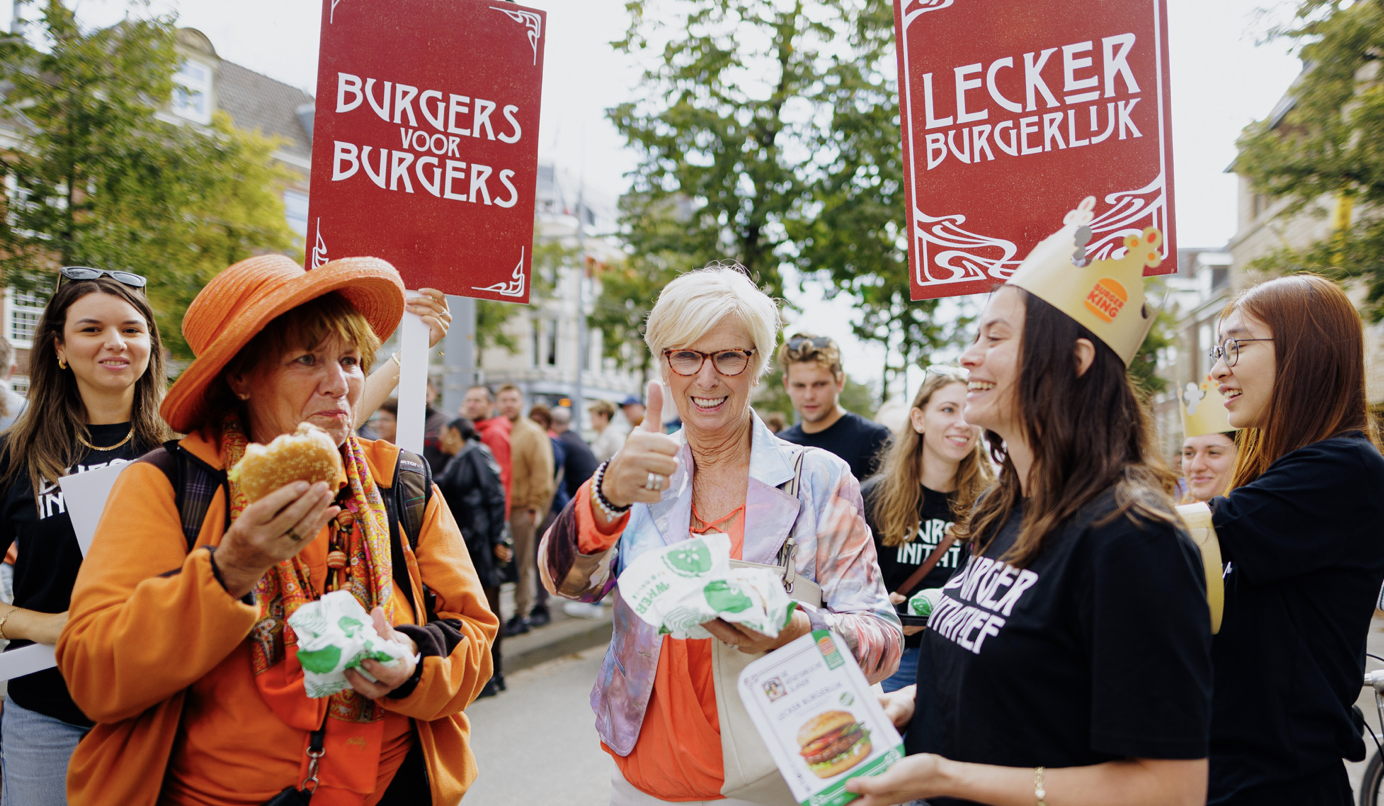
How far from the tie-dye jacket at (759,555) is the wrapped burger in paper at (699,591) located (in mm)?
391

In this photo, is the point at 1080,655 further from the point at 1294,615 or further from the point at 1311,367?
the point at 1311,367

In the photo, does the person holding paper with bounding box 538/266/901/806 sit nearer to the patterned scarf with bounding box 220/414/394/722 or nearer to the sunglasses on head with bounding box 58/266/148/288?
the patterned scarf with bounding box 220/414/394/722

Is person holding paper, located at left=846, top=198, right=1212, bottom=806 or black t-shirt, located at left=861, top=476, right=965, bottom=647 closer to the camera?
person holding paper, located at left=846, top=198, right=1212, bottom=806

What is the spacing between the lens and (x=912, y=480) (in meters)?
3.83

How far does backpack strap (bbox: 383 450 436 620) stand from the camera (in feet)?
6.11

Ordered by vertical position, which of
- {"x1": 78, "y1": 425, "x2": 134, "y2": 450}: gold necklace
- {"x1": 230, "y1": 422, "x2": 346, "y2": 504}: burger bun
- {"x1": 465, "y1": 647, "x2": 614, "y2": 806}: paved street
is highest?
{"x1": 78, "y1": 425, "x2": 134, "y2": 450}: gold necklace

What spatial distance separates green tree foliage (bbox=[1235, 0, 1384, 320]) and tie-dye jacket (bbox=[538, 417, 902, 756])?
8345mm

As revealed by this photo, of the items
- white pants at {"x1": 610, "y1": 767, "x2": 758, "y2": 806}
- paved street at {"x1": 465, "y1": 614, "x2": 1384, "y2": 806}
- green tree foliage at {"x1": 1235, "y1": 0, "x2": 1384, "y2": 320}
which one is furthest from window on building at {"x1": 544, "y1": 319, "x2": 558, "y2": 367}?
white pants at {"x1": 610, "y1": 767, "x2": 758, "y2": 806}

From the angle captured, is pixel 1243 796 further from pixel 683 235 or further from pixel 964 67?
pixel 683 235

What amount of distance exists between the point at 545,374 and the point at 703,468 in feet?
143

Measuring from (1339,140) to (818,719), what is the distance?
10127mm

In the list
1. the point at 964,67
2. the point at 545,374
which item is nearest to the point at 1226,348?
the point at 964,67

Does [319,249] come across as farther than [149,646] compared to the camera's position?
Yes

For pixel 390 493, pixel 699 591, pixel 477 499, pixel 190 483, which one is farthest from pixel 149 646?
pixel 477 499
